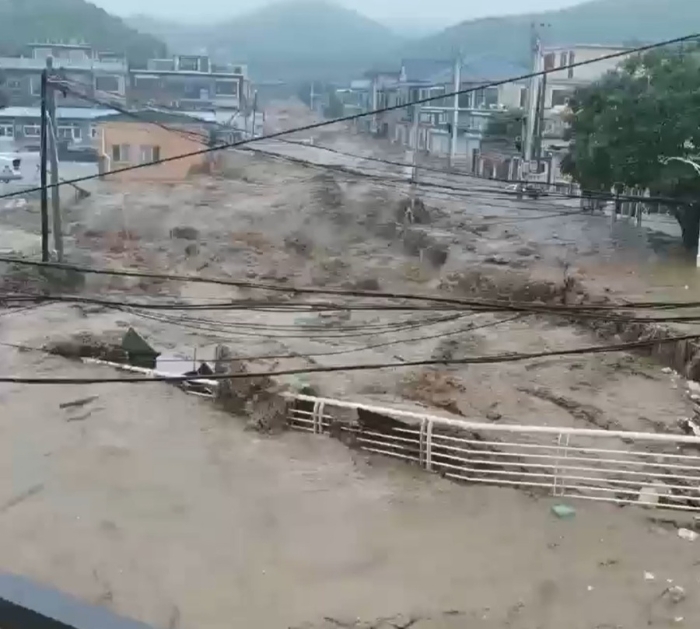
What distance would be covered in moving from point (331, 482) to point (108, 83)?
721 inches

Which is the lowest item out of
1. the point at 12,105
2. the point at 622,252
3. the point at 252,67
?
the point at 622,252

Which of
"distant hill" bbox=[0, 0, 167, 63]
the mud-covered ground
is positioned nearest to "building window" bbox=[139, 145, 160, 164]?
the mud-covered ground

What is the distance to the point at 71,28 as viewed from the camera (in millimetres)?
24062

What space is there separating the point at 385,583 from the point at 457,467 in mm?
1360

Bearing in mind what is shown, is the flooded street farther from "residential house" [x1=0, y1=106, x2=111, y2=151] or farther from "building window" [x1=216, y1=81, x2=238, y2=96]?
"building window" [x1=216, y1=81, x2=238, y2=96]

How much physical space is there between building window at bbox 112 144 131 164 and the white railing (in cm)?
1243

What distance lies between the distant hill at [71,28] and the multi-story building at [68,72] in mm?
664

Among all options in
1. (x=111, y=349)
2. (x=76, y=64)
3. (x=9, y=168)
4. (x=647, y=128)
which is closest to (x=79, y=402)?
(x=111, y=349)

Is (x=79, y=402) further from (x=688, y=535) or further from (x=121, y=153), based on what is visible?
(x=121, y=153)

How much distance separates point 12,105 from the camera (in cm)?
1964

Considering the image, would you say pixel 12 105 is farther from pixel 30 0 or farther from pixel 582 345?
pixel 582 345

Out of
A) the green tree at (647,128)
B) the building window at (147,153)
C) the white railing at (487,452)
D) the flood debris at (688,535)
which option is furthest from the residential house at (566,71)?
the flood debris at (688,535)

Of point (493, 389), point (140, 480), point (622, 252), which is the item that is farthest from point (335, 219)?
point (140, 480)

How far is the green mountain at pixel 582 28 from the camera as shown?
76.7 ft
